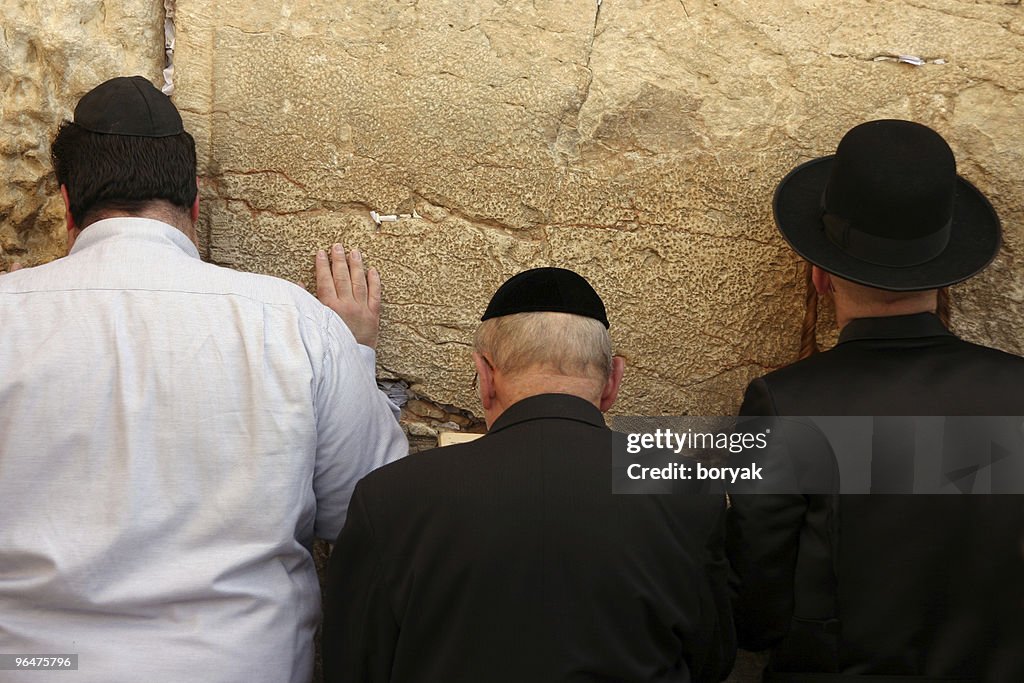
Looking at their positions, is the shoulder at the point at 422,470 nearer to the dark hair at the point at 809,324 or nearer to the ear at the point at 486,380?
the ear at the point at 486,380

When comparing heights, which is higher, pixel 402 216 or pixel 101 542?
pixel 402 216

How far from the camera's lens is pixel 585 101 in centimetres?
246

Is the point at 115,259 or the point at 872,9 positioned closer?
the point at 115,259

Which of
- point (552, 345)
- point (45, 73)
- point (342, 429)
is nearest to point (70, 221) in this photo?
point (45, 73)

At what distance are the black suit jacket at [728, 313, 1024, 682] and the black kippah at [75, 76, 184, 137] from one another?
1301mm

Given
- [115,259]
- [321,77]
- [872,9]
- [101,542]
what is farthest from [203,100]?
[872,9]

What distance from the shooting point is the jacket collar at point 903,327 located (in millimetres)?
2037

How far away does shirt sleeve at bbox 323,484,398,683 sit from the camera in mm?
1781

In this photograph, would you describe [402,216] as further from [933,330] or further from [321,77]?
[933,330]

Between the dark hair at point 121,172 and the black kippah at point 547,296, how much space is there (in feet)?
2.14

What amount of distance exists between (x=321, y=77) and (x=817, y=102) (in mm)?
1145

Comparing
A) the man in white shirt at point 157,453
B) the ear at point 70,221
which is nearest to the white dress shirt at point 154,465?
the man in white shirt at point 157,453

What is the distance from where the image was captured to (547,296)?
1.95 metres

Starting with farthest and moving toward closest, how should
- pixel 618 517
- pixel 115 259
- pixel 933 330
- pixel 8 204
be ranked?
pixel 8 204 < pixel 933 330 < pixel 115 259 < pixel 618 517
